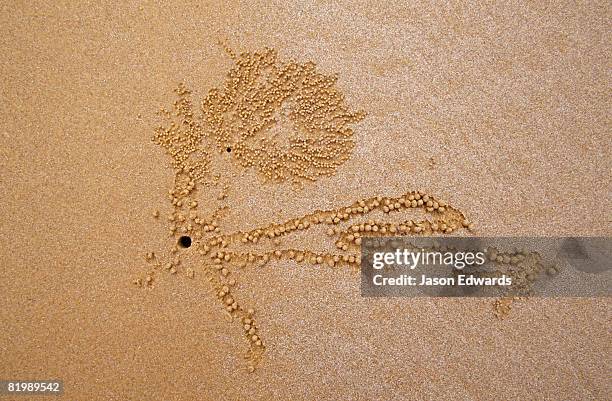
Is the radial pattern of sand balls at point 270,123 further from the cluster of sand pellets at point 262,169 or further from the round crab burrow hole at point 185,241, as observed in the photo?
the round crab burrow hole at point 185,241

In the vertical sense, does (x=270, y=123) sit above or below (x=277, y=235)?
above

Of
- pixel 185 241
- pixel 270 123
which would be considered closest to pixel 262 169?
pixel 270 123

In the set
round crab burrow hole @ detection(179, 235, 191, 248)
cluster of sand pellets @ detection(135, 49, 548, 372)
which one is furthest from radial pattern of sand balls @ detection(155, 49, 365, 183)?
round crab burrow hole @ detection(179, 235, 191, 248)

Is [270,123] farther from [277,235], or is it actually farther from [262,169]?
[277,235]

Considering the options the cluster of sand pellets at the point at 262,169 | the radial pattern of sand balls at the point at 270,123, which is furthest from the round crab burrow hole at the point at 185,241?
the radial pattern of sand balls at the point at 270,123

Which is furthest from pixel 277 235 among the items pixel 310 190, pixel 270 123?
pixel 270 123

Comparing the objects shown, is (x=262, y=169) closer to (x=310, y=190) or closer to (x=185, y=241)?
(x=310, y=190)

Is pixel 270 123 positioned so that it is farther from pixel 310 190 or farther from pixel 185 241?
pixel 185 241

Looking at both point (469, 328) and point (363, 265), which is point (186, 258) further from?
point (469, 328)
